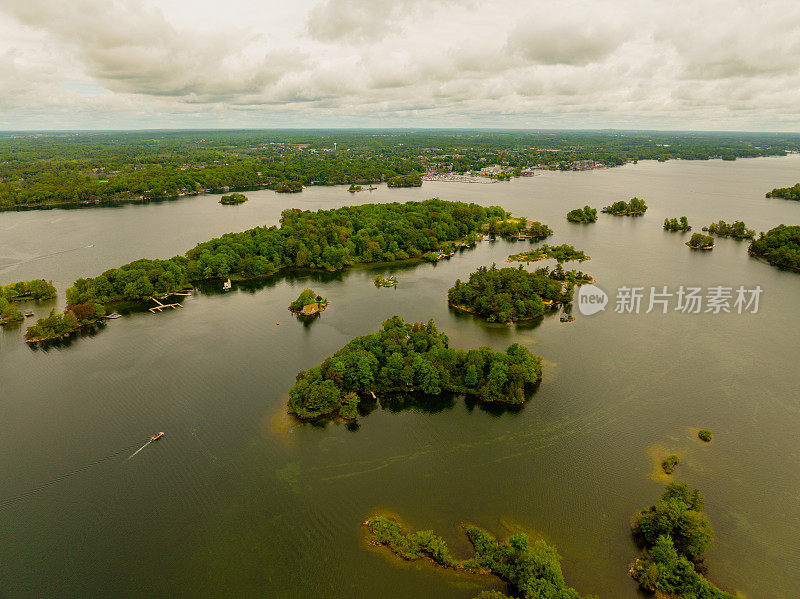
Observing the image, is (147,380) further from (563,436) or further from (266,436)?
(563,436)

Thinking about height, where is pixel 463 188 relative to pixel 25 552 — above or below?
above

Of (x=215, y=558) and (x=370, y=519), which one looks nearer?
(x=215, y=558)

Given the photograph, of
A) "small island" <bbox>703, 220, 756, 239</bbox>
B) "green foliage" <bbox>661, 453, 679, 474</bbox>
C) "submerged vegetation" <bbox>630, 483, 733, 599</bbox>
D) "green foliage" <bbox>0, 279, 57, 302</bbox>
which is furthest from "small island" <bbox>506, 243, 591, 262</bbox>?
"green foliage" <bbox>0, 279, 57, 302</bbox>

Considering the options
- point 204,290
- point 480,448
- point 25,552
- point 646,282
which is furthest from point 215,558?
point 646,282

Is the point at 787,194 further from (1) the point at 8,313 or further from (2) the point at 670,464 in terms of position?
(1) the point at 8,313

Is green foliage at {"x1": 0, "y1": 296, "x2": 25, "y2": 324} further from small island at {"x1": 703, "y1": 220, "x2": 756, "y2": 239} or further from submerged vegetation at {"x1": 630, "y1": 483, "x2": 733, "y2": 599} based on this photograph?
small island at {"x1": 703, "y1": 220, "x2": 756, "y2": 239}

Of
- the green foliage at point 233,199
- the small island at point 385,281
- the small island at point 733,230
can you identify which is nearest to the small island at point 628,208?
the small island at point 733,230

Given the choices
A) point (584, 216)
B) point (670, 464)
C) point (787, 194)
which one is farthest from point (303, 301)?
point (787, 194)

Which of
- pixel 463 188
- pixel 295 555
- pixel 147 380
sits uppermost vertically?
pixel 463 188
